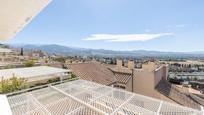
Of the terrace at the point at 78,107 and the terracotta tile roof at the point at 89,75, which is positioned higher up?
the terrace at the point at 78,107

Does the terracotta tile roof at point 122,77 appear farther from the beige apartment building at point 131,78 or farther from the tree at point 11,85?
the tree at point 11,85

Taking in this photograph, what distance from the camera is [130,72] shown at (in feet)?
53.7

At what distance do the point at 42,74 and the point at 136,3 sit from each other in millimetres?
14029

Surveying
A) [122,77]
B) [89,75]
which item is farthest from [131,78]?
[89,75]

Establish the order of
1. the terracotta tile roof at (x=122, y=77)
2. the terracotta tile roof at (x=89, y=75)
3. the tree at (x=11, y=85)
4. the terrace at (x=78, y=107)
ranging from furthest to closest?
the terracotta tile roof at (x=122, y=77) < the terracotta tile roof at (x=89, y=75) < the tree at (x=11, y=85) < the terrace at (x=78, y=107)

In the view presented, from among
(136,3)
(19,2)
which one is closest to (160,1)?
(136,3)

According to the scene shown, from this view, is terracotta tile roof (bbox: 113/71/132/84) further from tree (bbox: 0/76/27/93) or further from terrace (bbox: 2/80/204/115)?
terrace (bbox: 2/80/204/115)

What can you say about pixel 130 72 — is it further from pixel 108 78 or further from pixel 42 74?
pixel 42 74

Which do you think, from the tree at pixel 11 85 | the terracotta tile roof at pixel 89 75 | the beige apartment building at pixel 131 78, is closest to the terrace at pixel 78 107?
the tree at pixel 11 85

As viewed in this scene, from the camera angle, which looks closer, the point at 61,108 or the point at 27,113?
the point at 27,113

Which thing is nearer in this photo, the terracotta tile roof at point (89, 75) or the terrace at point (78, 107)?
the terrace at point (78, 107)

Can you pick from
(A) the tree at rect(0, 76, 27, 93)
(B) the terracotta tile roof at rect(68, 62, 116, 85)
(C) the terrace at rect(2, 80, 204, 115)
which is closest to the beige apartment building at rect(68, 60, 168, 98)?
(B) the terracotta tile roof at rect(68, 62, 116, 85)

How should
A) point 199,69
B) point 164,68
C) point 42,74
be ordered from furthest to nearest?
point 199,69, point 164,68, point 42,74

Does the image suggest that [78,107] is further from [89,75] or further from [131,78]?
[131,78]
